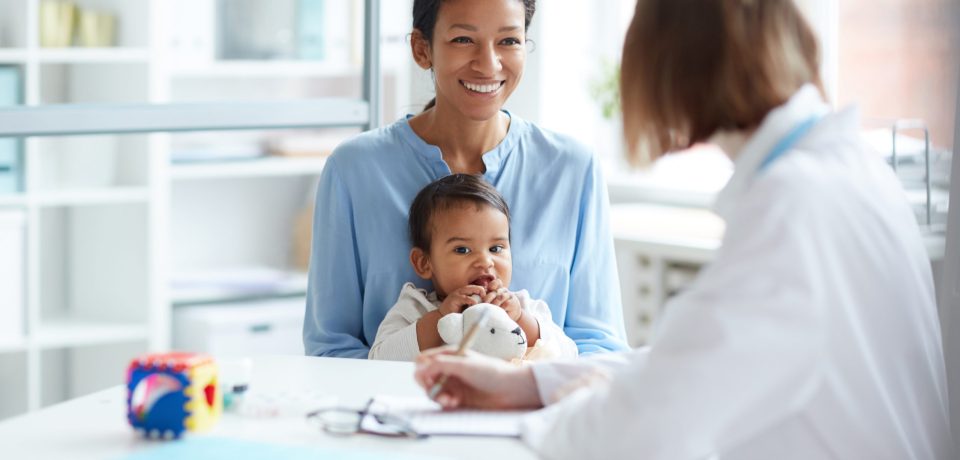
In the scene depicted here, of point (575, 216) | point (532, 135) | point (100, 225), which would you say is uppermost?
point (532, 135)

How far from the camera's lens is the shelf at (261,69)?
3.87 m

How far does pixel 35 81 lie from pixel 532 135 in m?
1.88

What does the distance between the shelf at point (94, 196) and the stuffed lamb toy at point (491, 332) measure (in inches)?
82.8

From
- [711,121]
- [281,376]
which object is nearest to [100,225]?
[281,376]

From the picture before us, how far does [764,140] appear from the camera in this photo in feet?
3.94

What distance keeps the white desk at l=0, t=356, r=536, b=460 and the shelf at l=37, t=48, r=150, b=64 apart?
211 centimetres

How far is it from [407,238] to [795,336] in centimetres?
107

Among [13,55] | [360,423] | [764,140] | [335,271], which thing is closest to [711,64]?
[764,140]

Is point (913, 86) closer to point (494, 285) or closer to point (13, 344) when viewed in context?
point (494, 285)

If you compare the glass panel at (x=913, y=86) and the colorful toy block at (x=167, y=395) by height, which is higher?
the glass panel at (x=913, y=86)

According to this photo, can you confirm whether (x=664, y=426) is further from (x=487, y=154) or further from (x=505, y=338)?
(x=487, y=154)

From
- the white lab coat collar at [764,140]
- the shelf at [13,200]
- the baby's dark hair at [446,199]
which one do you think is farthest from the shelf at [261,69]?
the white lab coat collar at [764,140]

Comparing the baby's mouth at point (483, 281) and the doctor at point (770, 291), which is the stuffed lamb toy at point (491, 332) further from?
the doctor at point (770, 291)

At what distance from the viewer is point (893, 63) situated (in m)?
3.09
